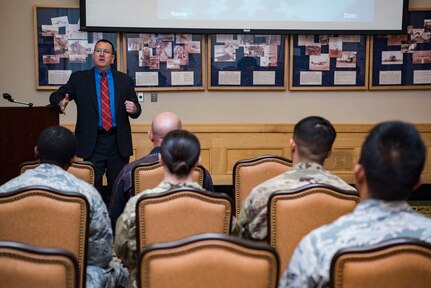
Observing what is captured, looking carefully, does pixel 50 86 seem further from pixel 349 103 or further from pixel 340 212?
pixel 340 212

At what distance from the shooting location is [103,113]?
15.1 feet

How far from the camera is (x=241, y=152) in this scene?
635 cm

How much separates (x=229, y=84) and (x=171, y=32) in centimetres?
84

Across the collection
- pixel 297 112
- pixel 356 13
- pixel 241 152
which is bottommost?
pixel 241 152

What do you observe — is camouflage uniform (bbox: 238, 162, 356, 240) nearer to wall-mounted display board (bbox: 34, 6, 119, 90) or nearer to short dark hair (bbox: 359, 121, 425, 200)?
short dark hair (bbox: 359, 121, 425, 200)

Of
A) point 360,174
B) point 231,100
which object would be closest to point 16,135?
point 231,100

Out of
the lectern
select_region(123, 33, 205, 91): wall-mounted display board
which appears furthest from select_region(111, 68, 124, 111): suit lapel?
select_region(123, 33, 205, 91): wall-mounted display board

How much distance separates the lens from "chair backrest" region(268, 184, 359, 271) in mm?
2291

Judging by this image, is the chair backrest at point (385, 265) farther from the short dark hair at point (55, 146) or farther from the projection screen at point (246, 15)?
the projection screen at point (246, 15)

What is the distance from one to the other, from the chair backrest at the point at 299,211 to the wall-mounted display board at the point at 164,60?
13.2 feet

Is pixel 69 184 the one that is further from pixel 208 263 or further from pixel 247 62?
pixel 247 62

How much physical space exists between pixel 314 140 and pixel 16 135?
2617 millimetres

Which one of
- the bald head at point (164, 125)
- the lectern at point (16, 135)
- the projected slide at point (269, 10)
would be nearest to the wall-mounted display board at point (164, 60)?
the projected slide at point (269, 10)

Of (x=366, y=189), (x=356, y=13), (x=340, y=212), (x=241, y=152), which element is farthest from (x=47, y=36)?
(x=366, y=189)
